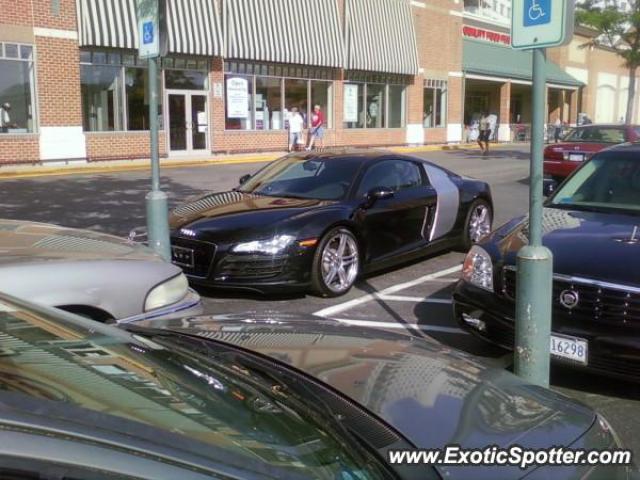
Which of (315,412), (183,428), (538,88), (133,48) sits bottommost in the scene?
(315,412)

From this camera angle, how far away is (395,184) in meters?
7.70

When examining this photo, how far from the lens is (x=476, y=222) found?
348 inches

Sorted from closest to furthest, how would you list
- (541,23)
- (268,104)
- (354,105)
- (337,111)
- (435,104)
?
(541,23) → (268,104) → (337,111) → (354,105) → (435,104)

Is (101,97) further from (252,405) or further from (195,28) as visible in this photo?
(252,405)

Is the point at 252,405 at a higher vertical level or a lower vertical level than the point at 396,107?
lower

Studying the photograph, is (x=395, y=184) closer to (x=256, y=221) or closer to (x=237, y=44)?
(x=256, y=221)

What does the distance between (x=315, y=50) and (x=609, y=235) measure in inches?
894

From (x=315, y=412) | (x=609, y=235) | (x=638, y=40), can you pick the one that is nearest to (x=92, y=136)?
(x=609, y=235)

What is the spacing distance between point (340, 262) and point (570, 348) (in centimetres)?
291

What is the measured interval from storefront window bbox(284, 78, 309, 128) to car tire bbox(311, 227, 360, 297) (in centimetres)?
2010

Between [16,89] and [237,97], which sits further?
[237,97]

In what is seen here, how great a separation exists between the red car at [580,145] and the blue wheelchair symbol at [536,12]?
11.7 meters

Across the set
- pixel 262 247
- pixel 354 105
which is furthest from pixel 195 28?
pixel 262 247

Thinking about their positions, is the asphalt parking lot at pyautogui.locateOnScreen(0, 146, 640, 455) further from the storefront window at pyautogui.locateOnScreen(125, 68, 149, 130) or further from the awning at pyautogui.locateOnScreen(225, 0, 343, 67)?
the awning at pyautogui.locateOnScreen(225, 0, 343, 67)
